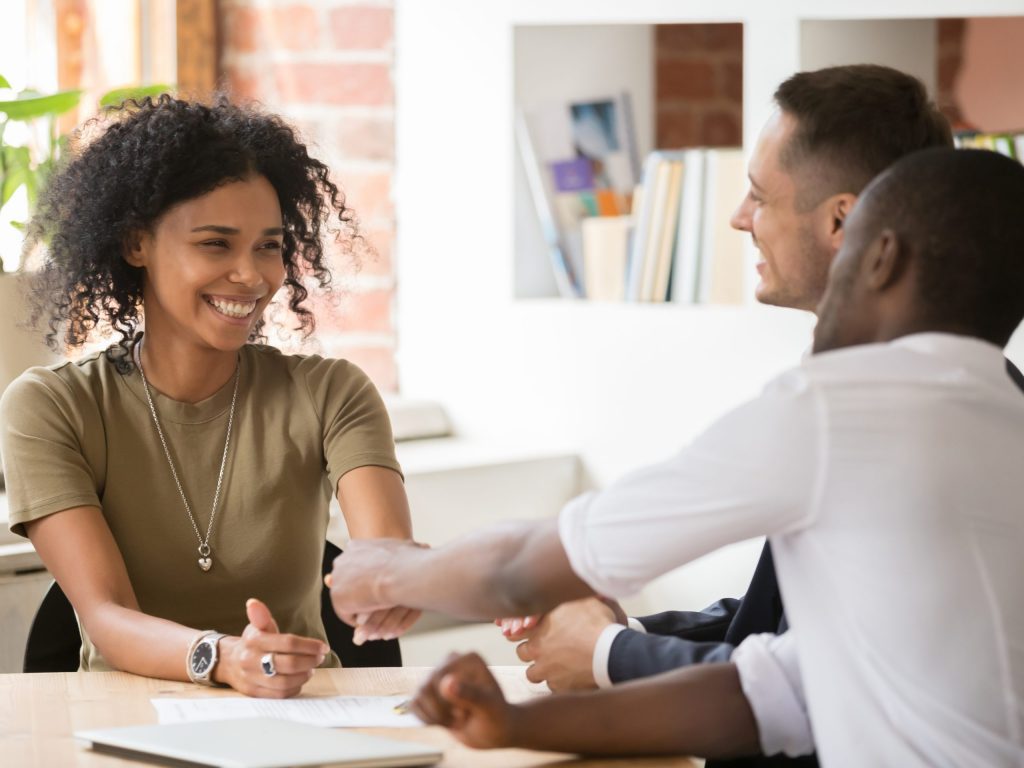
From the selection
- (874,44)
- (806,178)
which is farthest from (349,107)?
(806,178)

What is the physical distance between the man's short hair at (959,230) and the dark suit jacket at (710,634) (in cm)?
35

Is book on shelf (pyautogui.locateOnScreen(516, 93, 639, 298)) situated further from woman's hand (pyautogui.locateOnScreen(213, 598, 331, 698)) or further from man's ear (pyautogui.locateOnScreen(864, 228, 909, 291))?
man's ear (pyautogui.locateOnScreen(864, 228, 909, 291))

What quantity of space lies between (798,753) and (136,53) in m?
2.48

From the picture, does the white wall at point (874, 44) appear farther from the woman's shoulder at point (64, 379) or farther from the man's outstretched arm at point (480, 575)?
the man's outstretched arm at point (480, 575)

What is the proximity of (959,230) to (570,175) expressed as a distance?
207 cm

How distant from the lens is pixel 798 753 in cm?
130

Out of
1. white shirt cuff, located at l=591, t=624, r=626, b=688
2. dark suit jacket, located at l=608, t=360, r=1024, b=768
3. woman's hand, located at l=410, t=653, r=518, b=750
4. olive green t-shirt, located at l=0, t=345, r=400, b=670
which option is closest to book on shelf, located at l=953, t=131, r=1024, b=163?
dark suit jacket, located at l=608, t=360, r=1024, b=768

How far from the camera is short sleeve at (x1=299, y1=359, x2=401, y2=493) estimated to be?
1.92m

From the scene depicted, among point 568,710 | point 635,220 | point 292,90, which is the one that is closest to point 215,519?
point 568,710

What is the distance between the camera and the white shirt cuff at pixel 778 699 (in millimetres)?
1280

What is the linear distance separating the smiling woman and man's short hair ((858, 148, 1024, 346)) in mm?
927

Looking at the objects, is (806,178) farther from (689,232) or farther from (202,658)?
(689,232)

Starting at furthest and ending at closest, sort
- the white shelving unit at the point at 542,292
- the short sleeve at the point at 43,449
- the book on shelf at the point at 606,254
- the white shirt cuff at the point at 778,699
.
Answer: the book on shelf at the point at 606,254 → the white shelving unit at the point at 542,292 → the short sleeve at the point at 43,449 → the white shirt cuff at the point at 778,699

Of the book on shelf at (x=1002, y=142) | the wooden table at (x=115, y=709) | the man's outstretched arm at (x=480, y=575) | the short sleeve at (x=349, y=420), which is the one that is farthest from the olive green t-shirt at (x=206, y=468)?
the book on shelf at (x=1002, y=142)
